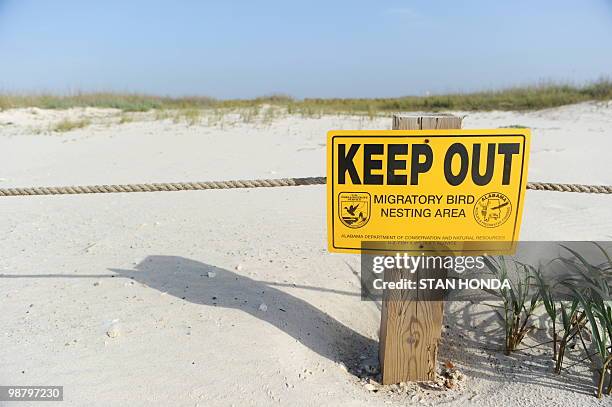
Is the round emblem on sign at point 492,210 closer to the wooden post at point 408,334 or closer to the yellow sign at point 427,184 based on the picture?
the yellow sign at point 427,184

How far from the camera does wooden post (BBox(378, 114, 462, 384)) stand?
2.03m

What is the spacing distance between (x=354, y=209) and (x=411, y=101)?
19.5 m

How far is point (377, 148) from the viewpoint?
1834 mm

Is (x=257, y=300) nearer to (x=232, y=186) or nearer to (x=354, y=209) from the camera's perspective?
(x=232, y=186)

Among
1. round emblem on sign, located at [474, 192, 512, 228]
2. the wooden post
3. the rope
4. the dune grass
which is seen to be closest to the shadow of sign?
the wooden post

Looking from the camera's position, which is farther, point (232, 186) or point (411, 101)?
point (411, 101)

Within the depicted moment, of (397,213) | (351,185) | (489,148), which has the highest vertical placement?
(489,148)

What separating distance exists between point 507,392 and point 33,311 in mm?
2459

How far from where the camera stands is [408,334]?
2076 millimetres

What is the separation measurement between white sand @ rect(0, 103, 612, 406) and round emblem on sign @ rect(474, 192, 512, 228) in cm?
82

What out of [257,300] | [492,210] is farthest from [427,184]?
[257,300]

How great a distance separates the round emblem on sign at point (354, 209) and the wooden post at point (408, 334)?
0.90 ft

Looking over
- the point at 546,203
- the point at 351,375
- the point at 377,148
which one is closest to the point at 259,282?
the point at 351,375

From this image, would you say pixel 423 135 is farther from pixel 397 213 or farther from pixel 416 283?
pixel 416 283
